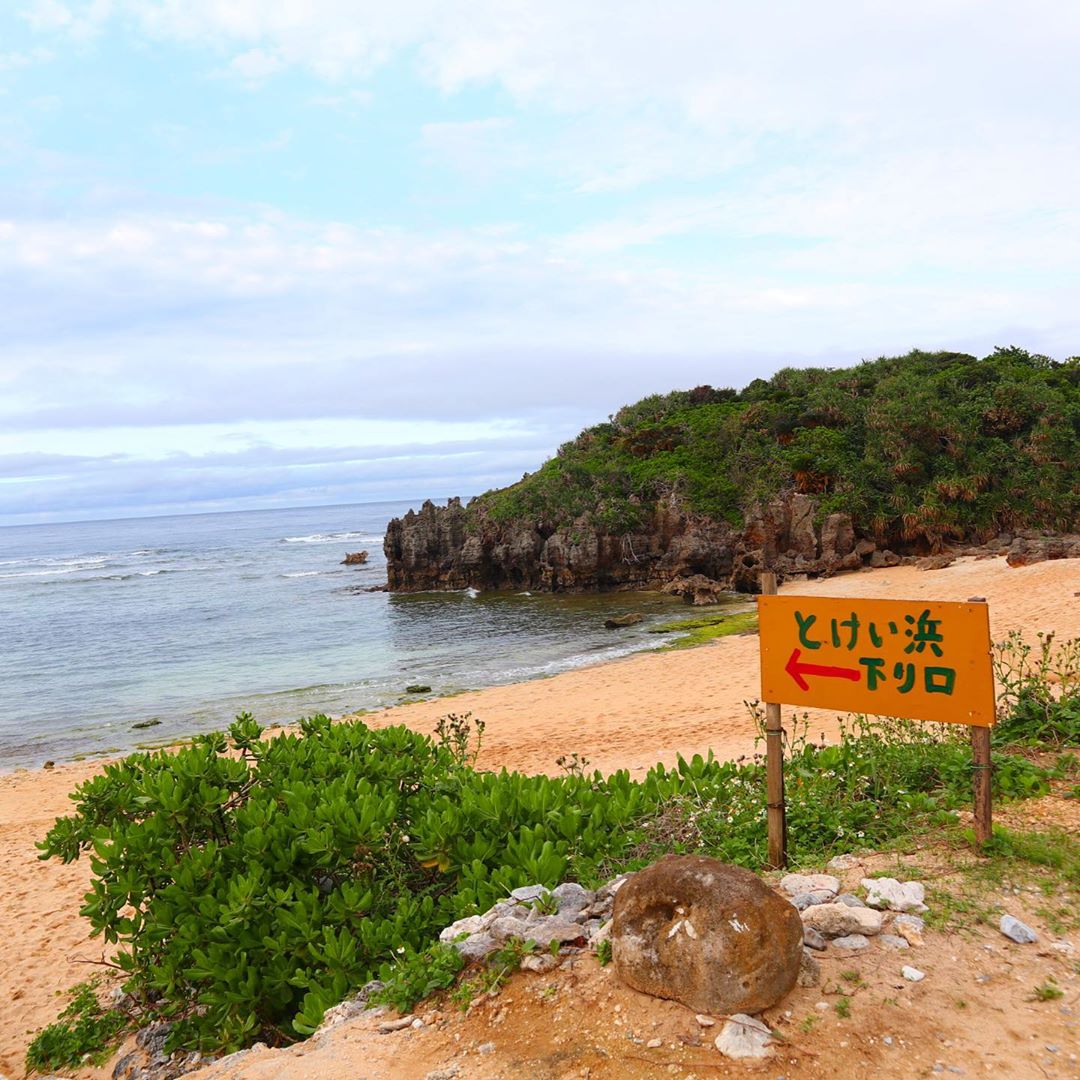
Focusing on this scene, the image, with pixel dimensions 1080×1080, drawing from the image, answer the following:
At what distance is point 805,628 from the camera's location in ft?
15.5

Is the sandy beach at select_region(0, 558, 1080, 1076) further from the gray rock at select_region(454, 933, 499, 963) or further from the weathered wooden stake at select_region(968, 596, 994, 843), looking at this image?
the weathered wooden stake at select_region(968, 596, 994, 843)

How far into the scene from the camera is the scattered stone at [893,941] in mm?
3754

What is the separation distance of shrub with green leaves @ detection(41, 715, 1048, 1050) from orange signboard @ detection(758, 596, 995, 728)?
1.13 metres

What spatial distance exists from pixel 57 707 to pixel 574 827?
2113 cm

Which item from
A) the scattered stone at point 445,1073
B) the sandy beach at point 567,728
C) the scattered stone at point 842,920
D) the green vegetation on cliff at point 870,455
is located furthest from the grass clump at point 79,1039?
the green vegetation on cliff at point 870,455

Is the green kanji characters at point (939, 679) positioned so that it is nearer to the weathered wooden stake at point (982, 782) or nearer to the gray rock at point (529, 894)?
the weathered wooden stake at point (982, 782)

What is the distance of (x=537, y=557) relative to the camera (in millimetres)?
37812

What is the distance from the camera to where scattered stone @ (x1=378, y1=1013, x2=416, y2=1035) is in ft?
12.0

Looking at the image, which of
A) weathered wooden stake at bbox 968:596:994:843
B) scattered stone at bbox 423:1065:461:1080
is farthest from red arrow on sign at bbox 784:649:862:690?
scattered stone at bbox 423:1065:461:1080

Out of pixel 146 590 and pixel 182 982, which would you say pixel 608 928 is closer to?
pixel 182 982

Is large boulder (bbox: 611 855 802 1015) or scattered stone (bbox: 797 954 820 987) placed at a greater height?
large boulder (bbox: 611 855 802 1015)

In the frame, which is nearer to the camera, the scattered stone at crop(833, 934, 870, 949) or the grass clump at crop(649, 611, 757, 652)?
the scattered stone at crop(833, 934, 870, 949)

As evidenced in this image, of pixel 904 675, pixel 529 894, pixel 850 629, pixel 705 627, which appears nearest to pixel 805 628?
pixel 850 629

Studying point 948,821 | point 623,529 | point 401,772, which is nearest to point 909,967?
point 948,821
